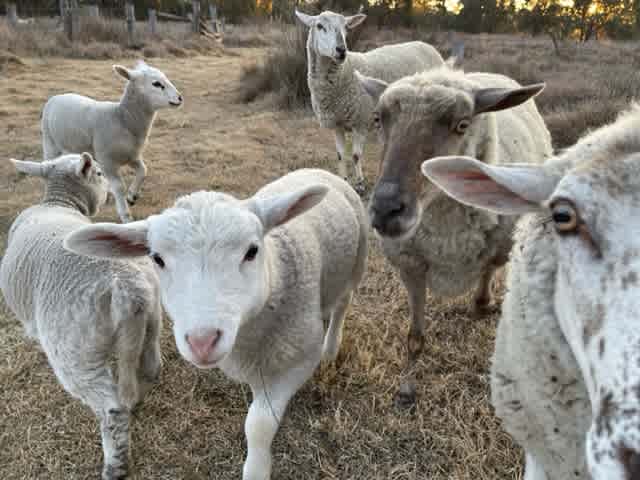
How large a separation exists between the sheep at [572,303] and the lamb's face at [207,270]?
2.14 ft

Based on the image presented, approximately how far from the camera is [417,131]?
2.15 meters

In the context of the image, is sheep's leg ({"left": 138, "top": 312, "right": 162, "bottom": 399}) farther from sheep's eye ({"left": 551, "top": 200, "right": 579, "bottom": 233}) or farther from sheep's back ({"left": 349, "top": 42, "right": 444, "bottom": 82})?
sheep's back ({"left": 349, "top": 42, "right": 444, "bottom": 82})

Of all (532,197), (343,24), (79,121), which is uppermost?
(343,24)

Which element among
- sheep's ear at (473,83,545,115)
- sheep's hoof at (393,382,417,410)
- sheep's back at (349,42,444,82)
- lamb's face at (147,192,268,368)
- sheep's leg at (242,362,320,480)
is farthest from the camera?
sheep's back at (349,42,444,82)

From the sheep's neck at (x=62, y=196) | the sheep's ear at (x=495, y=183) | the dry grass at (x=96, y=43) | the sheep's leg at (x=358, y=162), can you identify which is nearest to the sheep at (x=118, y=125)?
the sheep's neck at (x=62, y=196)

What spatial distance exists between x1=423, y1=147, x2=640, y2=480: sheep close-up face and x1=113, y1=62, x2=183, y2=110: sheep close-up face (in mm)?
4261

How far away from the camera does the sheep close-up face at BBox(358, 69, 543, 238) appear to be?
6.60 feet

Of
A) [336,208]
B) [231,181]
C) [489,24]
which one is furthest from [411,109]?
[489,24]

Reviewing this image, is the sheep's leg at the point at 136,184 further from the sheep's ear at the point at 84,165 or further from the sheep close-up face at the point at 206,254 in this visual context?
the sheep close-up face at the point at 206,254

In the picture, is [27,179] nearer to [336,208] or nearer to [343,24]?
[343,24]

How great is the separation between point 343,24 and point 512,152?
388 centimetres

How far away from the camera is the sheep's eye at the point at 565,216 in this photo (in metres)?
1.11

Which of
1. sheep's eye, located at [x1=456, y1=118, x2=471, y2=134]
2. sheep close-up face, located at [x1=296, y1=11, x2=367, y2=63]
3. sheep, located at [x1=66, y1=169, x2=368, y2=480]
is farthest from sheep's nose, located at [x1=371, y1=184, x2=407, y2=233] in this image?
sheep close-up face, located at [x1=296, y1=11, x2=367, y2=63]

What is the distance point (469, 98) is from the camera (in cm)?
222
